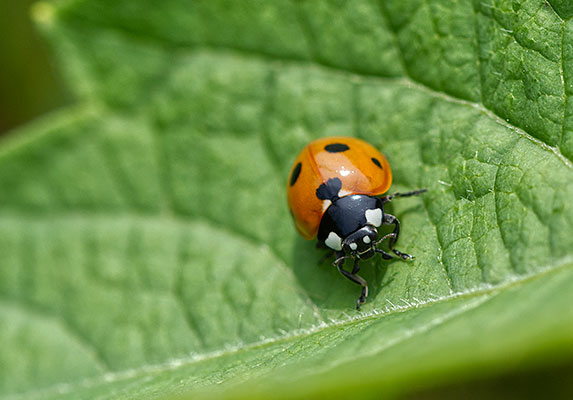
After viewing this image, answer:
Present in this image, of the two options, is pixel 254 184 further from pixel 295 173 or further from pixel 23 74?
pixel 23 74

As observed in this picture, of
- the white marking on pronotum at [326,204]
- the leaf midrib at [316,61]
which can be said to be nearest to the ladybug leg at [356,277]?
the white marking on pronotum at [326,204]

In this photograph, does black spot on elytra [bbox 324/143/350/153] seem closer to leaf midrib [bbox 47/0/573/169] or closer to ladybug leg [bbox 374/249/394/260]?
leaf midrib [bbox 47/0/573/169]

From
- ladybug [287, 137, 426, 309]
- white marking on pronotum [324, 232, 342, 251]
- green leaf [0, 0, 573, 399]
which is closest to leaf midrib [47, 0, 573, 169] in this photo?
green leaf [0, 0, 573, 399]

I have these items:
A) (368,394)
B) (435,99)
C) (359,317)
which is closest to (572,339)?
(368,394)

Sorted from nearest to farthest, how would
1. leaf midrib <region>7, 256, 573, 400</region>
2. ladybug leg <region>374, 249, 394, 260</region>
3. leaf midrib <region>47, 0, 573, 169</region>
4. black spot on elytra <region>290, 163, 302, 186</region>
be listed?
leaf midrib <region>7, 256, 573, 400</region>, leaf midrib <region>47, 0, 573, 169</region>, ladybug leg <region>374, 249, 394, 260</region>, black spot on elytra <region>290, 163, 302, 186</region>

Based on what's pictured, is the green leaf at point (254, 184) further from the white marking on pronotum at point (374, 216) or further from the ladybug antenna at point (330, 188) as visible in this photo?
the ladybug antenna at point (330, 188)

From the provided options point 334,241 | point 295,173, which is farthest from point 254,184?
point 334,241

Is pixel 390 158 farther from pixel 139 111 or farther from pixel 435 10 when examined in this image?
pixel 139 111
